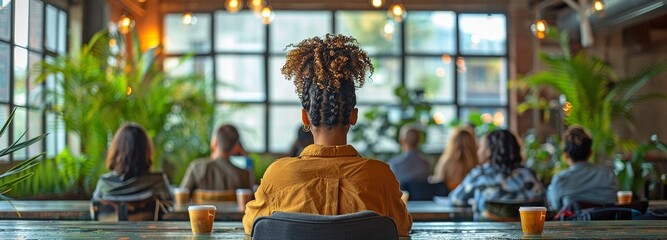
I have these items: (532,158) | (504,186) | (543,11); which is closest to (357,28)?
(543,11)

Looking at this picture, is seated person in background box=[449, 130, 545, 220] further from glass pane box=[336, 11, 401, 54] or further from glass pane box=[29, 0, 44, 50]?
glass pane box=[336, 11, 401, 54]

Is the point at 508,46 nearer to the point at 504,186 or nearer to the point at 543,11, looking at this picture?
the point at 543,11

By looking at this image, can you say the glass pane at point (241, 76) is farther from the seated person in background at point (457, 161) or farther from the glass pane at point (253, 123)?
the seated person in background at point (457, 161)

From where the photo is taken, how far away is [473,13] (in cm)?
1247

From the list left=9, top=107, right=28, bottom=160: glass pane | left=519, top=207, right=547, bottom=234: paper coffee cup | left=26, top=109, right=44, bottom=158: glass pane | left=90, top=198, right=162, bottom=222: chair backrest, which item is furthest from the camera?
left=26, top=109, right=44, bottom=158: glass pane

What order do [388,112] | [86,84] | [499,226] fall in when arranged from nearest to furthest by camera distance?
[499,226]
[86,84]
[388,112]

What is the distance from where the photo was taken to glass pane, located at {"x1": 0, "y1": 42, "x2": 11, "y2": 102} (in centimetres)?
753

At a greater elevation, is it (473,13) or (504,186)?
(473,13)

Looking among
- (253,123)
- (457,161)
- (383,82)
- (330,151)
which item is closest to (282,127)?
(253,123)

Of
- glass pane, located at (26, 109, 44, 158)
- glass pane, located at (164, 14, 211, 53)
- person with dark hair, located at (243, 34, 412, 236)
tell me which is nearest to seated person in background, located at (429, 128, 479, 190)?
glass pane, located at (26, 109, 44, 158)

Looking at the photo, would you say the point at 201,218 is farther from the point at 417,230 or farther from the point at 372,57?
the point at 372,57

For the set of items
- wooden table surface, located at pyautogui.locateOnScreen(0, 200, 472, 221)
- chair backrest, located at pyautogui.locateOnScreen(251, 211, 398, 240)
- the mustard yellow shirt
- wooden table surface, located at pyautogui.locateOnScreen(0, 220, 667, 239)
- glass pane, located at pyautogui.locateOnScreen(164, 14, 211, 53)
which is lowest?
wooden table surface, located at pyautogui.locateOnScreen(0, 200, 472, 221)

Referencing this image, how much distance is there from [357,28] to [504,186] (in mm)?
7663

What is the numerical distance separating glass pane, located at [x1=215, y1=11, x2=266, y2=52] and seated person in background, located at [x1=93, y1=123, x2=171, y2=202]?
7397 millimetres
